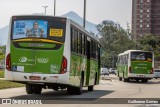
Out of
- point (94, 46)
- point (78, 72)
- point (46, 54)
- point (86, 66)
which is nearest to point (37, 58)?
point (46, 54)

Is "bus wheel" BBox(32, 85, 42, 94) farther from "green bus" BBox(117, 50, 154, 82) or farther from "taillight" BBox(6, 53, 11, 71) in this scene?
"green bus" BBox(117, 50, 154, 82)

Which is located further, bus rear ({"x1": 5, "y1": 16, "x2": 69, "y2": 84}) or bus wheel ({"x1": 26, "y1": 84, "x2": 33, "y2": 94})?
bus wheel ({"x1": 26, "y1": 84, "x2": 33, "y2": 94})

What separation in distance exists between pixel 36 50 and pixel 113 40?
5735 inches

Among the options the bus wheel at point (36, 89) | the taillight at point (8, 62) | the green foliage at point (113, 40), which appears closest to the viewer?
the taillight at point (8, 62)

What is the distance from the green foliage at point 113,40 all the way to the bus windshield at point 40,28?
135684mm

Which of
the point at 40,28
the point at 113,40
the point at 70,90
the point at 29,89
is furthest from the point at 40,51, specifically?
the point at 113,40

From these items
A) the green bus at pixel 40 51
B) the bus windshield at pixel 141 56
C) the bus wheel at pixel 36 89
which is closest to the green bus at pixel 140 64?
the bus windshield at pixel 141 56

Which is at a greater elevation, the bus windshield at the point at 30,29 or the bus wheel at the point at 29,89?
the bus windshield at the point at 30,29

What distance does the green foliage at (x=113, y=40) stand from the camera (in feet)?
519

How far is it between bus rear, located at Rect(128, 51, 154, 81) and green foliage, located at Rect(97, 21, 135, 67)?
106532mm

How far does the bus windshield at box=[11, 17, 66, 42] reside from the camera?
20.6 metres

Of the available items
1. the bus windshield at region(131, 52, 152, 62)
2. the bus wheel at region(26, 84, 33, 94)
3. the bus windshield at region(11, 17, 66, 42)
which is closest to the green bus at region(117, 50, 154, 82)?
the bus windshield at region(131, 52, 152, 62)

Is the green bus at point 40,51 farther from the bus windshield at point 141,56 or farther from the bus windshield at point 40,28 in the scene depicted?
the bus windshield at point 141,56

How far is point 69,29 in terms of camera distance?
20.9 m
